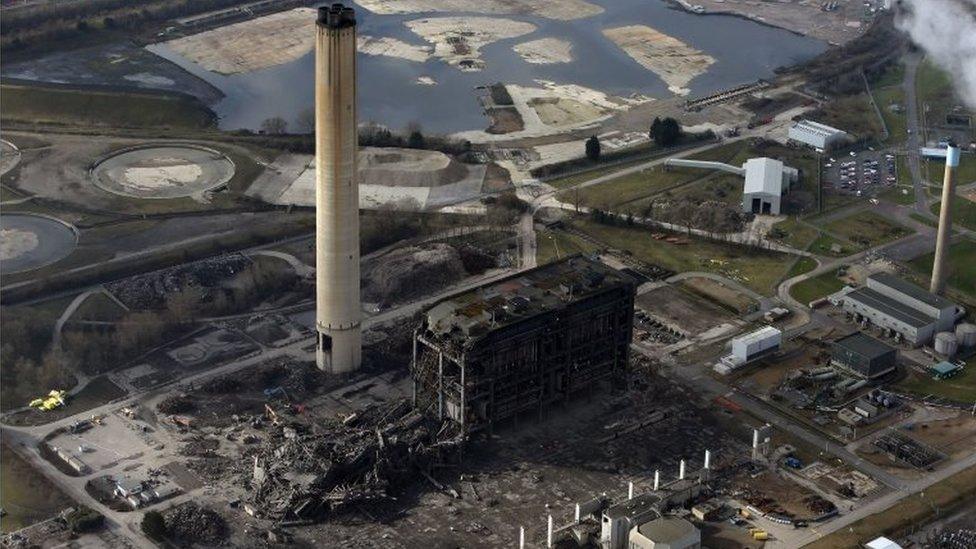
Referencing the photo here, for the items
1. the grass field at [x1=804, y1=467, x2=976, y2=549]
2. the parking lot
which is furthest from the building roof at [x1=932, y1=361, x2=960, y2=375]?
the parking lot

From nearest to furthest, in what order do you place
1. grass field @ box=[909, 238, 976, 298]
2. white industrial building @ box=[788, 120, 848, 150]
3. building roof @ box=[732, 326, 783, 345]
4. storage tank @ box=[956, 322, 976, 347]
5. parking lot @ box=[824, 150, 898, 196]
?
building roof @ box=[732, 326, 783, 345]
storage tank @ box=[956, 322, 976, 347]
grass field @ box=[909, 238, 976, 298]
parking lot @ box=[824, 150, 898, 196]
white industrial building @ box=[788, 120, 848, 150]

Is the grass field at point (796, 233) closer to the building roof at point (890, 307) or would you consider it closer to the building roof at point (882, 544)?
the building roof at point (890, 307)

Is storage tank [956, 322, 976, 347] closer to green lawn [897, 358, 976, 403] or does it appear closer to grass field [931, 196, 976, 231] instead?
green lawn [897, 358, 976, 403]

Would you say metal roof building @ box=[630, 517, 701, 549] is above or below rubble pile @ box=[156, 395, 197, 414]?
above

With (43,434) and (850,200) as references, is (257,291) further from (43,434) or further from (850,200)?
(850,200)

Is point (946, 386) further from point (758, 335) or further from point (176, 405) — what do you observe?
point (176, 405)

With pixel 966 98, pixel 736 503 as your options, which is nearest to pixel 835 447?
pixel 736 503

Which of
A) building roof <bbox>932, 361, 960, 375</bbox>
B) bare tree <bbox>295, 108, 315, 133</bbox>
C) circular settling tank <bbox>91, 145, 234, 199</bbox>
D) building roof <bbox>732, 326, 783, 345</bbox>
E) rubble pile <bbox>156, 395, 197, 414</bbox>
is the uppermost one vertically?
building roof <bbox>732, 326, 783, 345</bbox>
